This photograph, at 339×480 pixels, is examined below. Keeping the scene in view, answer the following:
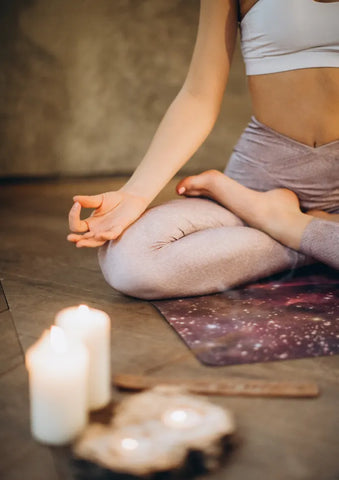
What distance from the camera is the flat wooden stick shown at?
3.55 feet

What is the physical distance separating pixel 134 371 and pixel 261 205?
65 centimetres

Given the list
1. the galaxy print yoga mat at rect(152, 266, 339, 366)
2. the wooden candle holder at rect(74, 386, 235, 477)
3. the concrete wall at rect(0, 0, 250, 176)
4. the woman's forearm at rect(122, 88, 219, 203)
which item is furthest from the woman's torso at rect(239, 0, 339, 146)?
the concrete wall at rect(0, 0, 250, 176)

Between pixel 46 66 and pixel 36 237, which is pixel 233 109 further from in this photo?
pixel 36 237

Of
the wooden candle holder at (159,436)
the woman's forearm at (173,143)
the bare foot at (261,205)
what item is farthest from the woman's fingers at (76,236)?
the wooden candle holder at (159,436)

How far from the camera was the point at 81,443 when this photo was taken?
929 mm

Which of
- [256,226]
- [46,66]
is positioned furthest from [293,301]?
[46,66]

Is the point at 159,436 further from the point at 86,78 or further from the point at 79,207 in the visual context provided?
the point at 86,78

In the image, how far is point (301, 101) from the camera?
5.31 feet

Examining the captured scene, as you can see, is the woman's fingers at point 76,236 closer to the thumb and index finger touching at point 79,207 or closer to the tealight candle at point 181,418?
the thumb and index finger touching at point 79,207

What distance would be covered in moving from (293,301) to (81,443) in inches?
31.2

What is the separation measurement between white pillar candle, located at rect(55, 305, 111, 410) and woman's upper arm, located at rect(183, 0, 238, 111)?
0.86 m

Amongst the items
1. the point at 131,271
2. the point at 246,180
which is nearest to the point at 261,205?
the point at 246,180

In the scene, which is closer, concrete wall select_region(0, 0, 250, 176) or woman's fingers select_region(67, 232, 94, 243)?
woman's fingers select_region(67, 232, 94, 243)

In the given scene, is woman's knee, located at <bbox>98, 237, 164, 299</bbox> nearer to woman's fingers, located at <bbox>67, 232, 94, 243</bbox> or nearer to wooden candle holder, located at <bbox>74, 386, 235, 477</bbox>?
woman's fingers, located at <bbox>67, 232, 94, 243</bbox>
